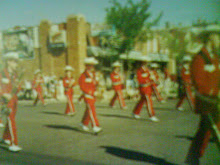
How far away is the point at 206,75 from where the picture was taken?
9.32ft

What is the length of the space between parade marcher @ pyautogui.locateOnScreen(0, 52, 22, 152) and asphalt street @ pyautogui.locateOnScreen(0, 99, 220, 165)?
0.30m

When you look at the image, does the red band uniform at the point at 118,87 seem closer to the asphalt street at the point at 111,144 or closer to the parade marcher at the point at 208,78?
the asphalt street at the point at 111,144

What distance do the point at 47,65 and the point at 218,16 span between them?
4.11 m

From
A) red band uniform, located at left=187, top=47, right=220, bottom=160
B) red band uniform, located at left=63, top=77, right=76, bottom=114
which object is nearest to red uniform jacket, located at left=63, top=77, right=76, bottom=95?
red band uniform, located at left=63, top=77, right=76, bottom=114

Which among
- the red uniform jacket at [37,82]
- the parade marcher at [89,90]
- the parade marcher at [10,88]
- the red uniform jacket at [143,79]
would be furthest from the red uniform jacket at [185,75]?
the parade marcher at [10,88]

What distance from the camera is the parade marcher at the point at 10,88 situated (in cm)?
395

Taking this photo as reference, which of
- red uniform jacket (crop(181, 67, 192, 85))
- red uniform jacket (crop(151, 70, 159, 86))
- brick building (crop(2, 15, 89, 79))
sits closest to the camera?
brick building (crop(2, 15, 89, 79))

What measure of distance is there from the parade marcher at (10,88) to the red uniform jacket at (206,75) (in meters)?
2.68

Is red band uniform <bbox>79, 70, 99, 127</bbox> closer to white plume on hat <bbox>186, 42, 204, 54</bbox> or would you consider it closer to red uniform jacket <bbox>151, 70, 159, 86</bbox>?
white plume on hat <bbox>186, 42, 204, 54</bbox>

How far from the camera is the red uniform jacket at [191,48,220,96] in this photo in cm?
281

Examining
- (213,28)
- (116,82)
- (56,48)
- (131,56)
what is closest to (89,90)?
(56,48)

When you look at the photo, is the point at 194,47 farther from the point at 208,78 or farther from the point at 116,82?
the point at 116,82

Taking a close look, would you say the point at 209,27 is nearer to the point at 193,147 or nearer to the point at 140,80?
the point at 193,147

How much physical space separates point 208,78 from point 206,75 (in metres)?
0.04
